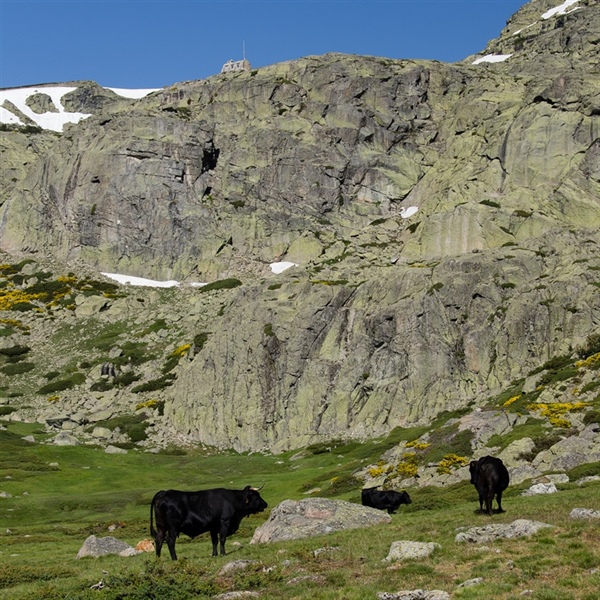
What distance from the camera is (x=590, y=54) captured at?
182500mm

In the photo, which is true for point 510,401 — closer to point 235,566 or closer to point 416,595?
point 235,566

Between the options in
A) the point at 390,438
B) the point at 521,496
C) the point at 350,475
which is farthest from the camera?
the point at 390,438

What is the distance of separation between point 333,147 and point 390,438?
101283 millimetres

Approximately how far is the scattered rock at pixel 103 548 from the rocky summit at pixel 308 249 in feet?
140

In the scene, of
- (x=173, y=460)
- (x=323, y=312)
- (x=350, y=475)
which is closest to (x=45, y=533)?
(x=350, y=475)

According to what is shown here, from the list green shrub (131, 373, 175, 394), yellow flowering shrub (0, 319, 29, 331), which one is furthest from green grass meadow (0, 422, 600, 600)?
yellow flowering shrub (0, 319, 29, 331)

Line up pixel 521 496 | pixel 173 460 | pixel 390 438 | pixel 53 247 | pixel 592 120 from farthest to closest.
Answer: pixel 53 247, pixel 592 120, pixel 173 460, pixel 390 438, pixel 521 496

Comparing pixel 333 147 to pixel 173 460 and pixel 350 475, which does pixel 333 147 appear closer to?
pixel 173 460

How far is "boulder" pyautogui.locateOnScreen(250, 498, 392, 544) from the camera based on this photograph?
27812 millimetres

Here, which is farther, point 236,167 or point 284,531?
point 236,167

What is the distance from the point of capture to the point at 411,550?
19938mm

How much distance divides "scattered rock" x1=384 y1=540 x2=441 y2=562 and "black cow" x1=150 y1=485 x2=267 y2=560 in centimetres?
751

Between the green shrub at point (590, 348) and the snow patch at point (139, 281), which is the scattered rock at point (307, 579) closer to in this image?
the green shrub at point (590, 348)

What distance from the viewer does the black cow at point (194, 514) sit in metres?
24.8
